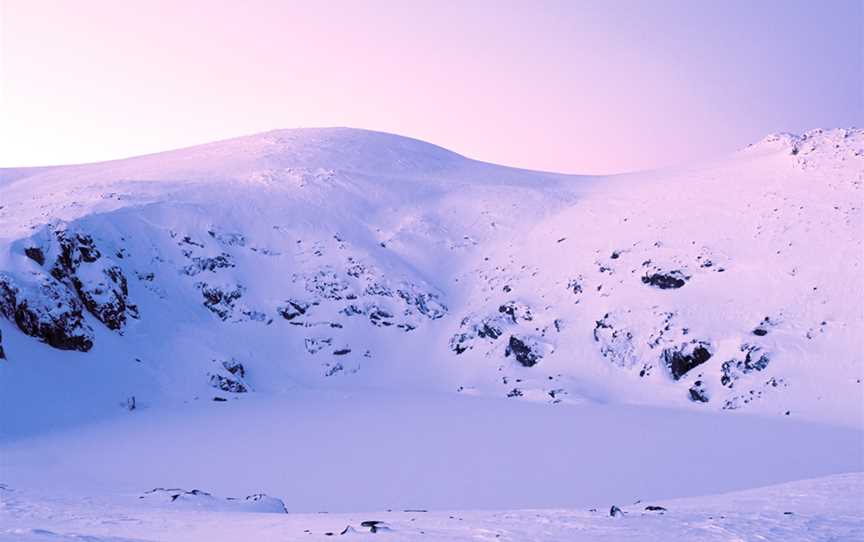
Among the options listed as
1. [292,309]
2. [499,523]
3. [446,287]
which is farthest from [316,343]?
[499,523]

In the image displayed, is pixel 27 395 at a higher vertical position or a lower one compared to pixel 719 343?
lower

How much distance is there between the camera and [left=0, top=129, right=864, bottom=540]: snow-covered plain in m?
16.8

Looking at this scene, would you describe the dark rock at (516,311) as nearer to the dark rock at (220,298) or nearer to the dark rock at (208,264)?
the dark rock at (220,298)

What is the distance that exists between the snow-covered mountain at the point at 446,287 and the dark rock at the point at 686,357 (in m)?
0.11

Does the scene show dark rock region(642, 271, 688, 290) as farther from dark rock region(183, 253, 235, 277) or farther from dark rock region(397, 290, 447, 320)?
dark rock region(183, 253, 235, 277)

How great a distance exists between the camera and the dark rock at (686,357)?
99.8ft

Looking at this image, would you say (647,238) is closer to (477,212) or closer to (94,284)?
(477,212)

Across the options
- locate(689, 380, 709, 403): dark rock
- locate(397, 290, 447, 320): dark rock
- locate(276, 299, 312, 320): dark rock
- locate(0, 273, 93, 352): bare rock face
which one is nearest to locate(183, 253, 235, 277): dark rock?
locate(276, 299, 312, 320): dark rock

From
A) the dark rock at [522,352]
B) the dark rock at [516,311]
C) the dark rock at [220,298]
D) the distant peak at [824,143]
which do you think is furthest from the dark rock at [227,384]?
the distant peak at [824,143]

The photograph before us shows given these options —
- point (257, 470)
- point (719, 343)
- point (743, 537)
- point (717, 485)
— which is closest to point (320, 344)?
point (257, 470)

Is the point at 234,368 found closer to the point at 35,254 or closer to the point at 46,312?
the point at 46,312

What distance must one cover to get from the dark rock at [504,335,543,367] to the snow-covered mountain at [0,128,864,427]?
0.11 metres

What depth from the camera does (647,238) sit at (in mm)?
41375

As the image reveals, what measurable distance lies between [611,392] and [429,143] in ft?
171
